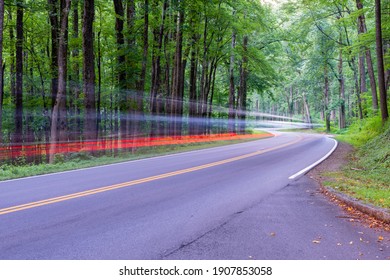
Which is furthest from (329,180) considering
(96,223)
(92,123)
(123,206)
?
(92,123)

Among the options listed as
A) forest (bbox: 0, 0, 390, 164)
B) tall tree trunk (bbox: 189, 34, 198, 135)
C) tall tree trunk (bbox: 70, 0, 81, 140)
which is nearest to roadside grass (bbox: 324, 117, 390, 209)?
forest (bbox: 0, 0, 390, 164)

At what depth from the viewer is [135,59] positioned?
59.6 feet

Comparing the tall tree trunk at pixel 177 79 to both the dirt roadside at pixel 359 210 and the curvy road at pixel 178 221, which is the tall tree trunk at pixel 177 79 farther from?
the dirt roadside at pixel 359 210

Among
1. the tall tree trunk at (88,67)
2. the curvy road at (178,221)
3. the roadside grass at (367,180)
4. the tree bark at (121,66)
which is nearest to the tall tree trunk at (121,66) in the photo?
the tree bark at (121,66)

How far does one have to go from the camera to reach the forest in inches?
646

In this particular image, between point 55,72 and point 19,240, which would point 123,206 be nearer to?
point 19,240

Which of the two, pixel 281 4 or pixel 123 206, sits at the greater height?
pixel 281 4

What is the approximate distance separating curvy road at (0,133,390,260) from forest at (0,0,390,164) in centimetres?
890

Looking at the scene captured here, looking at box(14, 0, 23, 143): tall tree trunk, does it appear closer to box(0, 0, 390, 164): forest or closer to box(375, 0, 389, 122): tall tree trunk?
box(0, 0, 390, 164): forest

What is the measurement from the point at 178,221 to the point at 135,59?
14821 millimetres

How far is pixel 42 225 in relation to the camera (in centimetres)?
490

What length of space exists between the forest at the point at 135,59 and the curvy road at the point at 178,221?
890 centimetres

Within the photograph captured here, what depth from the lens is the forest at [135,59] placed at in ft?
53.8

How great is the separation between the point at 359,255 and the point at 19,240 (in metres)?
4.57
